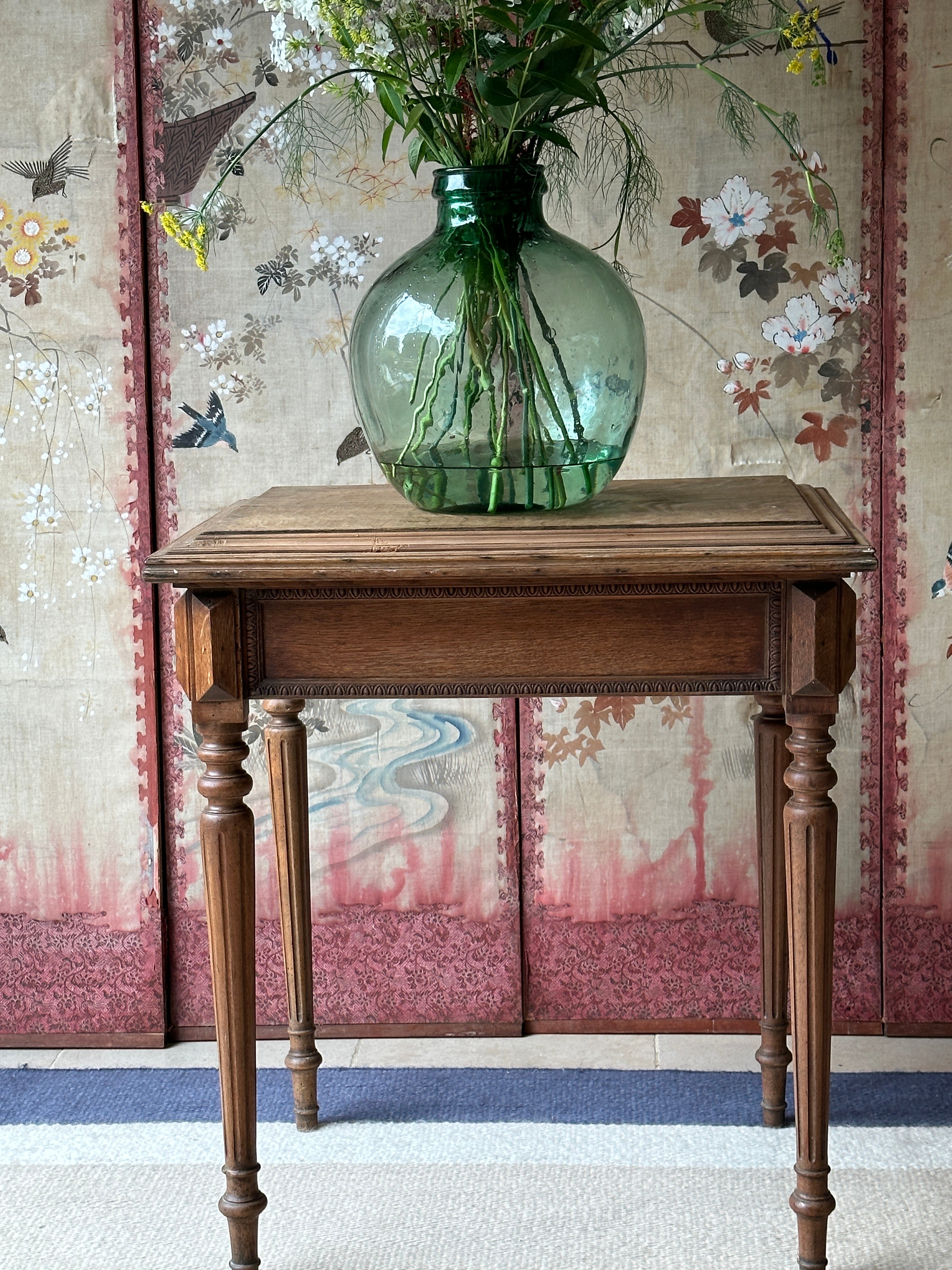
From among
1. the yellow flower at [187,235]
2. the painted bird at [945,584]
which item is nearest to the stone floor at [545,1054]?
the painted bird at [945,584]

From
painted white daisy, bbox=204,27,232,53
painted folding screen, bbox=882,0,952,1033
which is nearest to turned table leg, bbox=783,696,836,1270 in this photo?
painted folding screen, bbox=882,0,952,1033

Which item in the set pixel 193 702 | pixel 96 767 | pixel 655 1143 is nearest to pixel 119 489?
pixel 96 767

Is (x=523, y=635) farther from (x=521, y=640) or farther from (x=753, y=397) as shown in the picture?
(x=753, y=397)

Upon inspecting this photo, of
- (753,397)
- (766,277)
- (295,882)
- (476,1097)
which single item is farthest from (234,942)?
(766,277)

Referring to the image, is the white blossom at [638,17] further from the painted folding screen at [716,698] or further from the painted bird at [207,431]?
the painted bird at [207,431]

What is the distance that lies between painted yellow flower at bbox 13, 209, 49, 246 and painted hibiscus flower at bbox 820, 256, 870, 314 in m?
1.06

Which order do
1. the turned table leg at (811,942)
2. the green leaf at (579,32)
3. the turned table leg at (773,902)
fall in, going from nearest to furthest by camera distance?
the green leaf at (579,32), the turned table leg at (811,942), the turned table leg at (773,902)

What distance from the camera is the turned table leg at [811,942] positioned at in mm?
1273

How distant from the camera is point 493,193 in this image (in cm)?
128

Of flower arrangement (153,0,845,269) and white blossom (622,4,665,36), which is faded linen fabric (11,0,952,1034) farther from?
white blossom (622,4,665,36)

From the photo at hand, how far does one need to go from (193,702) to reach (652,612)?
17.3 inches

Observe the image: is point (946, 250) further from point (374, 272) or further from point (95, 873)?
point (95, 873)

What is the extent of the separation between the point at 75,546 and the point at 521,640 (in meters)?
0.89

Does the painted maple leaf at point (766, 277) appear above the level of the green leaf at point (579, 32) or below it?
below
